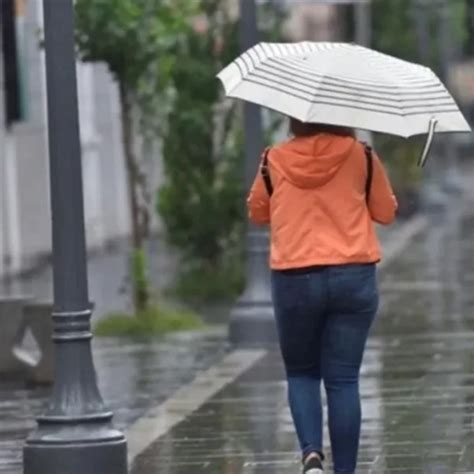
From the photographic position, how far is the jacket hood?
8992mm

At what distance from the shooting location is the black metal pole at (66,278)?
9.73 metres

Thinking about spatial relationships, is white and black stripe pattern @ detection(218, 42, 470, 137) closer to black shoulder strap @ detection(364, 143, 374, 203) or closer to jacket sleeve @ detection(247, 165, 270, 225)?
black shoulder strap @ detection(364, 143, 374, 203)

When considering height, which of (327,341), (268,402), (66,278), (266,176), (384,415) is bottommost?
(268,402)

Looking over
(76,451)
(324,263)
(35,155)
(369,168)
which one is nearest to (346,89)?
(369,168)

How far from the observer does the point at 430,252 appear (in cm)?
2845

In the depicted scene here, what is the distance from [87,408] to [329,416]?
1253mm

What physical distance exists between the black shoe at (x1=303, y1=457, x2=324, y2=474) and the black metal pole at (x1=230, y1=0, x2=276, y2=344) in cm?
715

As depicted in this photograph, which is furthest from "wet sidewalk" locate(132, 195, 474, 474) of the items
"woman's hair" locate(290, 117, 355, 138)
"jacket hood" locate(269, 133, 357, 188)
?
"woman's hair" locate(290, 117, 355, 138)

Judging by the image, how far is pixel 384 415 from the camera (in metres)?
12.0

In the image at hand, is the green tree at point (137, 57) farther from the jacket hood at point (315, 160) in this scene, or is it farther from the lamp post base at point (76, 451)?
the jacket hood at point (315, 160)

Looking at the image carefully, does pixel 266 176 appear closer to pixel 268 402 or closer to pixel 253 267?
pixel 268 402

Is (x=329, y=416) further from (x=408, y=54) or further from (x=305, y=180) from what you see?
(x=408, y=54)

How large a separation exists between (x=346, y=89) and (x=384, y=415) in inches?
135

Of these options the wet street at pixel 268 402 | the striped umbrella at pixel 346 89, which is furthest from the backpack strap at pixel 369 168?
the wet street at pixel 268 402
